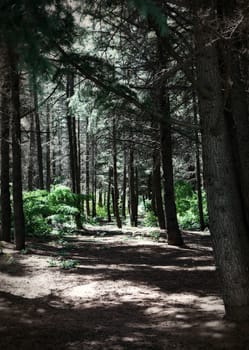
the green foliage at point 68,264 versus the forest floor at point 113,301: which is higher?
the green foliage at point 68,264

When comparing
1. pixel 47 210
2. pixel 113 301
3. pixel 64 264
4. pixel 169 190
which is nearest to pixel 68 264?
pixel 64 264

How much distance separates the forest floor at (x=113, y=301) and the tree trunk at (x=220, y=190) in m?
0.41

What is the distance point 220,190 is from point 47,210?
11638mm

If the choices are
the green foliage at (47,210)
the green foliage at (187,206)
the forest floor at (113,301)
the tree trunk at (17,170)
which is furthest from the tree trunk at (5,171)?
the green foliage at (187,206)

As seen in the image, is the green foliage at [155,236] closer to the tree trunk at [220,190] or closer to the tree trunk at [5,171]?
the tree trunk at [5,171]

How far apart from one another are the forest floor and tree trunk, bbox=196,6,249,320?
1.35 feet

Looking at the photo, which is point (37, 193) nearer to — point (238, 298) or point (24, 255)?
point (24, 255)

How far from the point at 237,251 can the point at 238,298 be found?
613 millimetres

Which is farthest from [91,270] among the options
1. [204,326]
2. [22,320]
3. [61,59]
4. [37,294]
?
[61,59]

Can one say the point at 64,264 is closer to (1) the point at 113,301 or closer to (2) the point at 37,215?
(1) the point at 113,301

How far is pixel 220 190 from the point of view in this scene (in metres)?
5.35

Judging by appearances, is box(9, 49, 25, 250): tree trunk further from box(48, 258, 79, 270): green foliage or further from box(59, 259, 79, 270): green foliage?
box(59, 259, 79, 270): green foliage

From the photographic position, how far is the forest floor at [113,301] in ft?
16.3

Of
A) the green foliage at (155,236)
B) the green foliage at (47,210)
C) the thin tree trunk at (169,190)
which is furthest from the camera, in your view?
the green foliage at (47,210)
